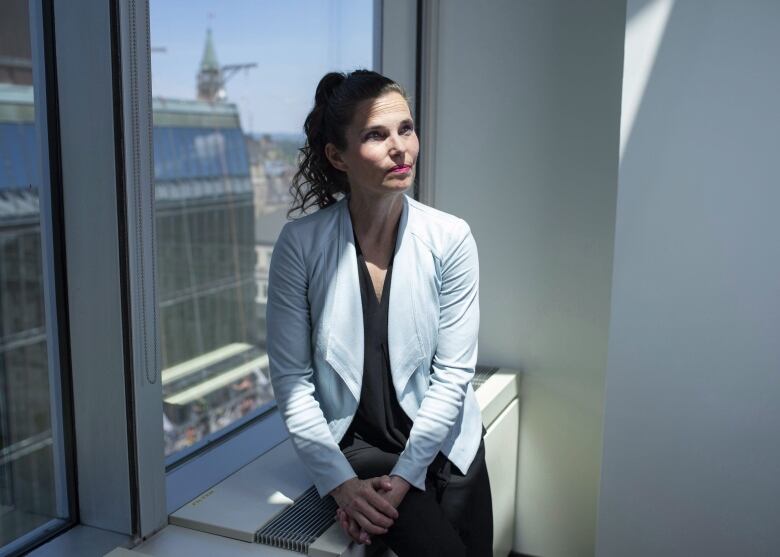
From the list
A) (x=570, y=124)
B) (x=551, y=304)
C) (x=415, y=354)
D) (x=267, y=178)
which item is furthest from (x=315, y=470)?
(x=267, y=178)

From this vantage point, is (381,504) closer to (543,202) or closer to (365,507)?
(365,507)

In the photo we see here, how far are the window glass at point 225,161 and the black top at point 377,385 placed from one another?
1.46 feet

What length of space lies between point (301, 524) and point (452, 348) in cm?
51

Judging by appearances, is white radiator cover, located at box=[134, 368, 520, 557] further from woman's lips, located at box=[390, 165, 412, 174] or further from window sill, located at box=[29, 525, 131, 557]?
woman's lips, located at box=[390, 165, 412, 174]

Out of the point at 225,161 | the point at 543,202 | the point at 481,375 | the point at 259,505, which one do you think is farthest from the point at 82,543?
the point at 225,161

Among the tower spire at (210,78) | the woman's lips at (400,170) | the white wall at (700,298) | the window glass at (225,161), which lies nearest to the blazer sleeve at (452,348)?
the woman's lips at (400,170)

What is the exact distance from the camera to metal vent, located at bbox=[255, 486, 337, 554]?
1.51m

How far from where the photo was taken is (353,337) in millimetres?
1621

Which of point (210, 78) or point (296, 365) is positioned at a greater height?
point (210, 78)

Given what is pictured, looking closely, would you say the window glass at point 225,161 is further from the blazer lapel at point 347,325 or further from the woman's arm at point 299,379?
the blazer lapel at point 347,325

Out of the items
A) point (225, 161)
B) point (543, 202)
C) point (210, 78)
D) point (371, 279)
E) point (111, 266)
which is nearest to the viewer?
point (111, 266)

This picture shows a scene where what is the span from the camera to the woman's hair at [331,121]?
1619 mm

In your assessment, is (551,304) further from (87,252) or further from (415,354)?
(87,252)

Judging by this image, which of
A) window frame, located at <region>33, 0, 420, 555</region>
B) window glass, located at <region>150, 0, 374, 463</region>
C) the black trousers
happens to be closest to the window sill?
window frame, located at <region>33, 0, 420, 555</region>
